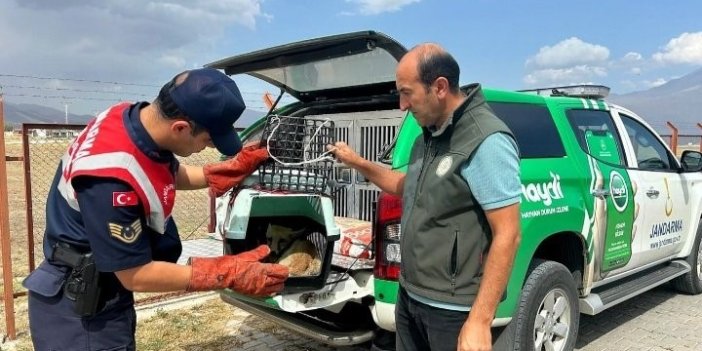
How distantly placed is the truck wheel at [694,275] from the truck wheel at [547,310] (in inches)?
100.0

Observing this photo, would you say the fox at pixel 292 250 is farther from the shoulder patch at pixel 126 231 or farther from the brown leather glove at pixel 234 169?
the shoulder patch at pixel 126 231

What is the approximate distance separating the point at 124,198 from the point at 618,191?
11.0ft

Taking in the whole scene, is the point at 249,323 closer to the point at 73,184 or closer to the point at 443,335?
the point at 443,335

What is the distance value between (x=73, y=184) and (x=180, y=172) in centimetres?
82

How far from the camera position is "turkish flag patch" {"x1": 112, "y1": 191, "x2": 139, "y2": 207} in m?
1.68

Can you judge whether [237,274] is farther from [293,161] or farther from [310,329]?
[310,329]

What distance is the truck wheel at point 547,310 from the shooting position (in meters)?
2.97

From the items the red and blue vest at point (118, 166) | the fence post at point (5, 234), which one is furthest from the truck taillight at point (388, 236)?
the fence post at point (5, 234)

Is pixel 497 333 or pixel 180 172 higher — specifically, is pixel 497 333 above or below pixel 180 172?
below

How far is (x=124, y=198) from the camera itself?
66.8 inches

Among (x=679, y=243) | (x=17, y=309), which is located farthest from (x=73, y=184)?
(x=679, y=243)

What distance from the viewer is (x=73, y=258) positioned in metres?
1.84

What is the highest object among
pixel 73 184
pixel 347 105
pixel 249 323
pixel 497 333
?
pixel 347 105

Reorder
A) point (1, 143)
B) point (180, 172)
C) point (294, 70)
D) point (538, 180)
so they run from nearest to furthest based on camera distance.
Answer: point (180, 172) < point (538, 180) < point (294, 70) < point (1, 143)
